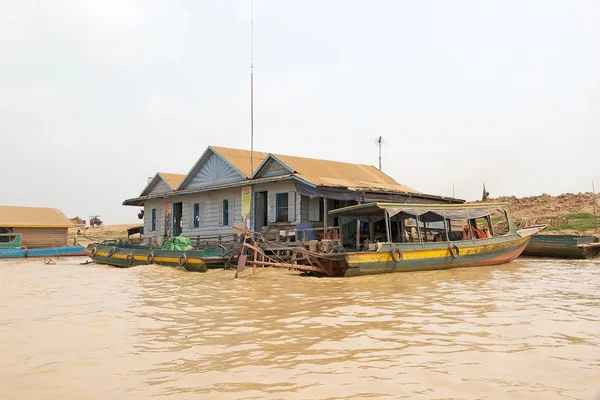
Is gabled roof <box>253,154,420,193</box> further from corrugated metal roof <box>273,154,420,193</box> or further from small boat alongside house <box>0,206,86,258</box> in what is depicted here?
small boat alongside house <box>0,206,86,258</box>

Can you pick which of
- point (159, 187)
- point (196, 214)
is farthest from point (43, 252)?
point (196, 214)

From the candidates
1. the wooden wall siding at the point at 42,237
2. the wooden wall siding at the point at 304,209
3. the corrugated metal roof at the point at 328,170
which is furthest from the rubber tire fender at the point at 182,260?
the wooden wall siding at the point at 42,237

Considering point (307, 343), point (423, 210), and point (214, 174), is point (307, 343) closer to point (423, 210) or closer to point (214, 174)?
point (423, 210)

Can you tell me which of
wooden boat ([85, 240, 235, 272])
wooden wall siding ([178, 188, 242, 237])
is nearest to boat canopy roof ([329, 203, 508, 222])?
wooden boat ([85, 240, 235, 272])

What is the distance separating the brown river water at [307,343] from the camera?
457 cm

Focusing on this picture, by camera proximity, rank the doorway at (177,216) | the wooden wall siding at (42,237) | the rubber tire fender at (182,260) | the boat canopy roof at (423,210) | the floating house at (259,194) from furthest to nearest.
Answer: the wooden wall siding at (42,237) < the doorway at (177,216) < the floating house at (259,194) < the rubber tire fender at (182,260) < the boat canopy roof at (423,210)

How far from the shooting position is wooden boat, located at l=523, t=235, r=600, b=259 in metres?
21.3

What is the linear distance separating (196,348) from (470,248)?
13365 mm

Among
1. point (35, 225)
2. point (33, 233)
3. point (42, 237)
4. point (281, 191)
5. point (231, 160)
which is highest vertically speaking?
point (231, 160)

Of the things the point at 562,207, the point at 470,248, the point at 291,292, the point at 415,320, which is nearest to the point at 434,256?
the point at 470,248

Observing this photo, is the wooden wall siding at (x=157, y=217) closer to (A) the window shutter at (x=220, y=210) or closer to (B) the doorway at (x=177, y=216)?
(B) the doorway at (x=177, y=216)

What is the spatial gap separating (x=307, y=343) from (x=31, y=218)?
3564 cm

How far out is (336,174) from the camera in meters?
24.2

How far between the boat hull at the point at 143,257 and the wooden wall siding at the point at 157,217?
437 centimetres
